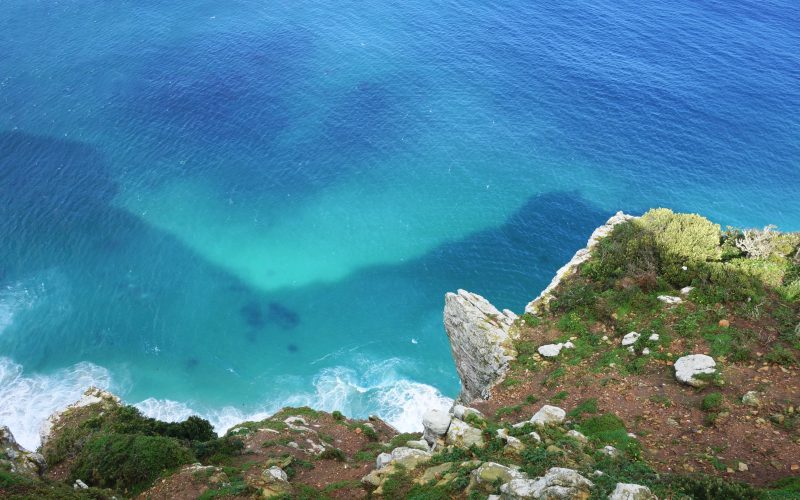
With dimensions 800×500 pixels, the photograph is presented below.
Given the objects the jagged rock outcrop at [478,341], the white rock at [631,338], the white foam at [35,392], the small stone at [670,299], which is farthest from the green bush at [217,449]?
the white foam at [35,392]

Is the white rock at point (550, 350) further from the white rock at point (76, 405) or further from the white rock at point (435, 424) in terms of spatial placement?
the white rock at point (76, 405)

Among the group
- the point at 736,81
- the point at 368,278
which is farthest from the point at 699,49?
the point at 368,278

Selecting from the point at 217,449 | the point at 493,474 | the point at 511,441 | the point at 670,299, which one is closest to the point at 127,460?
the point at 217,449

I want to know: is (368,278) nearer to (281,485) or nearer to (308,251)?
(308,251)

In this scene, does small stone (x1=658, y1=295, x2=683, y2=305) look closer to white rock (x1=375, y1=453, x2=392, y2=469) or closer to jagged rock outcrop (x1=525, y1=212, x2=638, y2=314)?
jagged rock outcrop (x1=525, y1=212, x2=638, y2=314)

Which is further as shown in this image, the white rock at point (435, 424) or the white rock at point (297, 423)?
the white rock at point (297, 423)

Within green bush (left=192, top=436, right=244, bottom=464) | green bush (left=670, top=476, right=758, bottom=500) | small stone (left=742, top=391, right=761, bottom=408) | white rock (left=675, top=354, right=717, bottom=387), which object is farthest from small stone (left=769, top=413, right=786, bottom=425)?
green bush (left=192, top=436, right=244, bottom=464)
